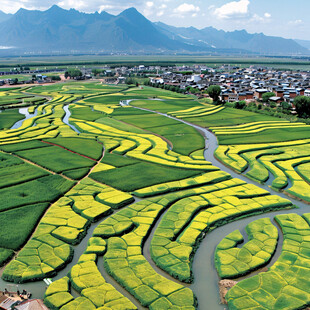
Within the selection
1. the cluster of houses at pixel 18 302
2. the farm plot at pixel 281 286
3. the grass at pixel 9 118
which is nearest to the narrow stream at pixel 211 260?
the farm plot at pixel 281 286

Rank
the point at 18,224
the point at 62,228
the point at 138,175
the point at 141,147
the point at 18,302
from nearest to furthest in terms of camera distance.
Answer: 1. the point at 18,302
2. the point at 62,228
3. the point at 18,224
4. the point at 138,175
5. the point at 141,147

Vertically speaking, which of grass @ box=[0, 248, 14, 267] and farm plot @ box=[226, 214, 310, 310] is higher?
farm plot @ box=[226, 214, 310, 310]

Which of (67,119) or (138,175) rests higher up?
(67,119)

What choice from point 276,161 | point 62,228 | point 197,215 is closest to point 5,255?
point 62,228

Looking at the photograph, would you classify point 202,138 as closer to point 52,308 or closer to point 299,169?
point 299,169

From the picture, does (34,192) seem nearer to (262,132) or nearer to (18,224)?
(18,224)

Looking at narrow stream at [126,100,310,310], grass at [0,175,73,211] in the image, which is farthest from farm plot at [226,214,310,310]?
grass at [0,175,73,211]

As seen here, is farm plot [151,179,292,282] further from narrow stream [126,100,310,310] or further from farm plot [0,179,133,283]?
farm plot [0,179,133,283]
